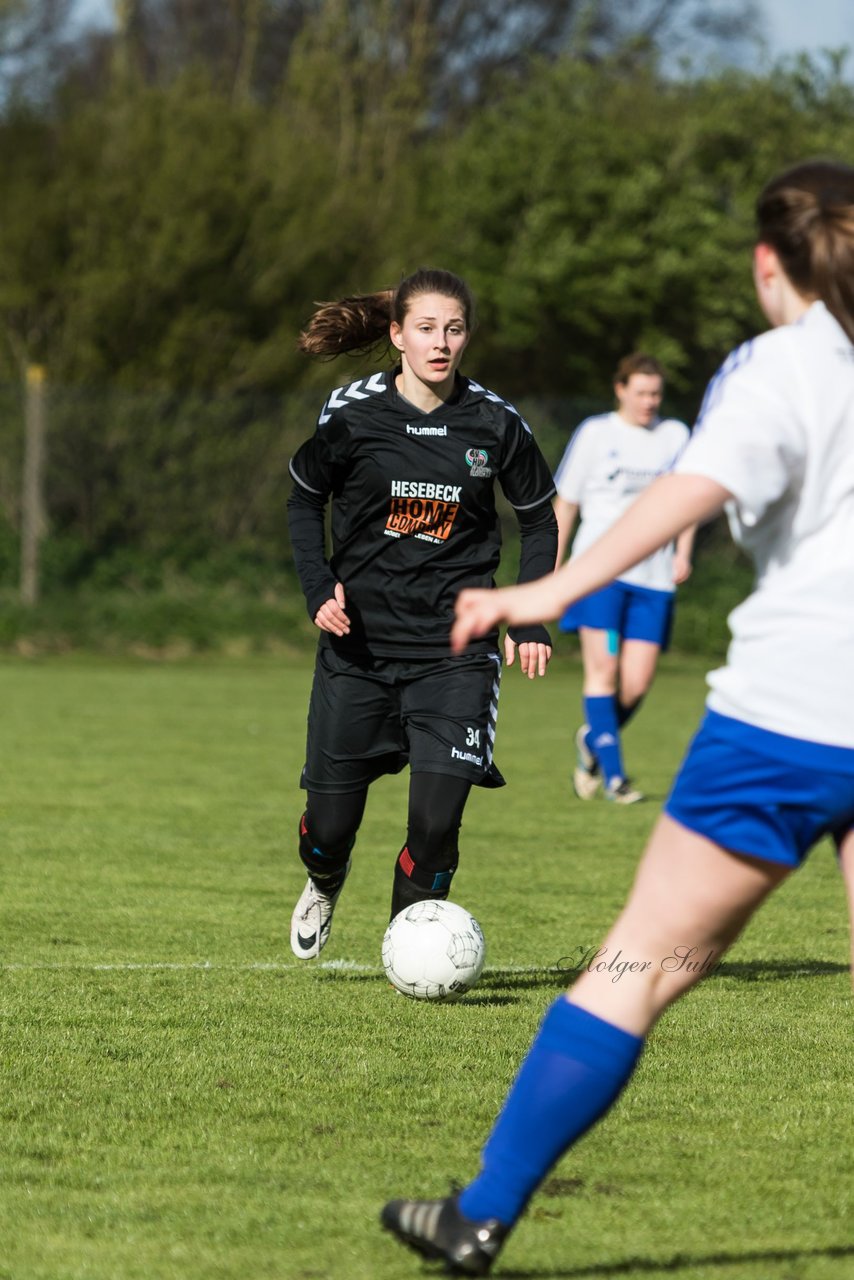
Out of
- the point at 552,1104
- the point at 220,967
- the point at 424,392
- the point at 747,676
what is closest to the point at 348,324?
the point at 424,392

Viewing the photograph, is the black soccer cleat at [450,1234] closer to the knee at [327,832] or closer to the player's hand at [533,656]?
the player's hand at [533,656]

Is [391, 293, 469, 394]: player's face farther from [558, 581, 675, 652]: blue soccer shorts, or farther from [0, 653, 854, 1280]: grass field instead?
[558, 581, 675, 652]: blue soccer shorts

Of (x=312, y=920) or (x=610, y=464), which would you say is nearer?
(x=312, y=920)

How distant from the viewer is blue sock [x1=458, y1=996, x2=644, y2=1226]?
112 inches

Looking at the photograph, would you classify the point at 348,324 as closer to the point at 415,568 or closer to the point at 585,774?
the point at 415,568

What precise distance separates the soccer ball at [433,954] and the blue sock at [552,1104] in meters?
2.10

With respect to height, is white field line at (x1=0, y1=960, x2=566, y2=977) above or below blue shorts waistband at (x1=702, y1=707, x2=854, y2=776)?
below

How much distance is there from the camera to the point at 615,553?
2.75 metres

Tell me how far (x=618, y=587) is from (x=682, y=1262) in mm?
7044

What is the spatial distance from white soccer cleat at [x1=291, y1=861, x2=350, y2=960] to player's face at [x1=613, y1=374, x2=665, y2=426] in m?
5.09

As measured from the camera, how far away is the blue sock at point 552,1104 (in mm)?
2848

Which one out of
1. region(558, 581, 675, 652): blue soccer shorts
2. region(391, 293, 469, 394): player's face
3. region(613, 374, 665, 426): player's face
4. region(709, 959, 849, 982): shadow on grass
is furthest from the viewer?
region(613, 374, 665, 426): player's face

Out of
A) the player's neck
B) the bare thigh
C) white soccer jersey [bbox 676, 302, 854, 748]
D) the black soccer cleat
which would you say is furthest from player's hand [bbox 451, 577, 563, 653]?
the player's neck

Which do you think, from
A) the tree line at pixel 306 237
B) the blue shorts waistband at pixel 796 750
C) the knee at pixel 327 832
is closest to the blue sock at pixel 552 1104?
the blue shorts waistband at pixel 796 750
